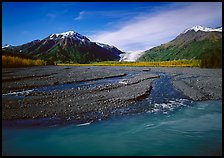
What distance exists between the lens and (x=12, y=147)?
7.36m

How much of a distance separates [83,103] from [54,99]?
84.4 inches

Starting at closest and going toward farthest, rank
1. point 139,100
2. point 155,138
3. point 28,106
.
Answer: point 155,138 < point 28,106 < point 139,100

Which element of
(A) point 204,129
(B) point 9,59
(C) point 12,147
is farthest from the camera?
(B) point 9,59

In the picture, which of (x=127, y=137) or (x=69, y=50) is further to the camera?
(x=69, y=50)

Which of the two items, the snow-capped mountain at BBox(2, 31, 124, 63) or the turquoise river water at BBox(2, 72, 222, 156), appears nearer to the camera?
the turquoise river water at BBox(2, 72, 222, 156)

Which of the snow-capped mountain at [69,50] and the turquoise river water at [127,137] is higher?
the snow-capped mountain at [69,50]

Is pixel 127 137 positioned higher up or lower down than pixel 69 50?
lower down

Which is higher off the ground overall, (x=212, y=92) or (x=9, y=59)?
(x=9, y=59)

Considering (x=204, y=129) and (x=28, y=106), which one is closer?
(x=204, y=129)

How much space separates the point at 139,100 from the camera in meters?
13.6

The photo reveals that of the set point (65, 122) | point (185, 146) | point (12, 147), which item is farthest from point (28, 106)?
point (185, 146)

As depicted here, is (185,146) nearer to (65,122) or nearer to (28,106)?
(65,122)

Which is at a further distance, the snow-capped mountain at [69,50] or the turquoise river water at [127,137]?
the snow-capped mountain at [69,50]

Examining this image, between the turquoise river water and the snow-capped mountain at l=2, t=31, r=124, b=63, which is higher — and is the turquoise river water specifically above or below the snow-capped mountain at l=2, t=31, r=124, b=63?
below
